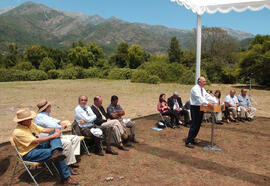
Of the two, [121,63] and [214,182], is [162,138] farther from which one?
[121,63]

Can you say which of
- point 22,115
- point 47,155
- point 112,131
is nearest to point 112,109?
point 112,131

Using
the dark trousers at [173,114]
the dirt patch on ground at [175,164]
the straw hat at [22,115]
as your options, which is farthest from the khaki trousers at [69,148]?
the dark trousers at [173,114]

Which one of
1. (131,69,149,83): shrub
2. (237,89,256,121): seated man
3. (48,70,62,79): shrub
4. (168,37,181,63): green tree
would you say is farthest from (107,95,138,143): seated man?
(168,37,181,63): green tree

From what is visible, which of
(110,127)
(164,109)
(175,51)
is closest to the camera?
(110,127)

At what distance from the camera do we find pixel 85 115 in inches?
184

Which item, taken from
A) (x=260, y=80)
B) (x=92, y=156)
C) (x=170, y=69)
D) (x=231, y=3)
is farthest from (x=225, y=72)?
(x=92, y=156)

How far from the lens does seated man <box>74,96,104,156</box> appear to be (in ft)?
15.3

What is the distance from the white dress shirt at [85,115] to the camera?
4664mm

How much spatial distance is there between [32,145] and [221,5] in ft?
22.5

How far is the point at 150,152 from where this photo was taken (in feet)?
16.3

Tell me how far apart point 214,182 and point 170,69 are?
78.1 feet

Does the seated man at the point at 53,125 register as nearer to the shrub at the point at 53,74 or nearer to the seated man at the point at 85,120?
the seated man at the point at 85,120

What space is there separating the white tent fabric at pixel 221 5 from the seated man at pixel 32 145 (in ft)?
18.3

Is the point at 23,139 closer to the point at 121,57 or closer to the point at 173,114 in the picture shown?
the point at 173,114
